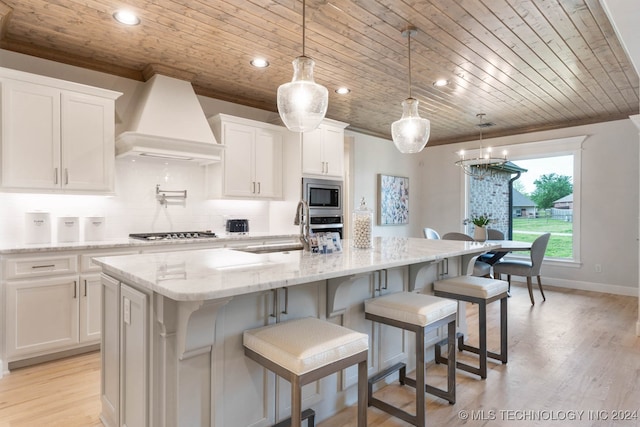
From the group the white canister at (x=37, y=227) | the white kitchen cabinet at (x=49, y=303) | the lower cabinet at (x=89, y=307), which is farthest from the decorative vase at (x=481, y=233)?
the white canister at (x=37, y=227)

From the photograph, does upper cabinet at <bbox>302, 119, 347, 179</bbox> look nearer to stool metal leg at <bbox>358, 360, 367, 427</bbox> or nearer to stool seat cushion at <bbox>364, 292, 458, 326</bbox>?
stool seat cushion at <bbox>364, 292, 458, 326</bbox>

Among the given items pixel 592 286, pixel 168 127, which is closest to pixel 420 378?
pixel 168 127

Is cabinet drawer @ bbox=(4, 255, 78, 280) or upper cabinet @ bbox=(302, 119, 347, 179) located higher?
upper cabinet @ bbox=(302, 119, 347, 179)

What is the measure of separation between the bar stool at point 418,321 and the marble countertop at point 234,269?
262mm

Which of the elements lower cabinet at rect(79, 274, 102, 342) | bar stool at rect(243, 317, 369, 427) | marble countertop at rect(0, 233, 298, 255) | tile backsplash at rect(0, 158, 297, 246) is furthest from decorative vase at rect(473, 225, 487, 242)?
lower cabinet at rect(79, 274, 102, 342)

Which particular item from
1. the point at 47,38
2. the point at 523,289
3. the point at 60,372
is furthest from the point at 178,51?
the point at 523,289

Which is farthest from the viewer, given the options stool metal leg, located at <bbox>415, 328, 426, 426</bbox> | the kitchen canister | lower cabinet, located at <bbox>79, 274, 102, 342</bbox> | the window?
the window

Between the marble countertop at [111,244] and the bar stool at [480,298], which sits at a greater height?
the marble countertop at [111,244]

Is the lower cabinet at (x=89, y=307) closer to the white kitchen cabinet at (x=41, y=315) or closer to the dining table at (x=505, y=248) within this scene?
the white kitchen cabinet at (x=41, y=315)

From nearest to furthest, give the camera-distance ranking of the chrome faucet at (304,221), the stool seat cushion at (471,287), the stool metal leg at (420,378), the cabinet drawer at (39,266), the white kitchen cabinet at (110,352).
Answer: the white kitchen cabinet at (110,352), the stool metal leg at (420,378), the chrome faucet at (304,221), the stool seat cushion at (471,287), the cabinet drawer at (39,266)

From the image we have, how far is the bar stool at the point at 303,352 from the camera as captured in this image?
1.42 meters

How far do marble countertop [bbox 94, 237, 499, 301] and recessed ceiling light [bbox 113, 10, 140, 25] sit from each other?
1782mm

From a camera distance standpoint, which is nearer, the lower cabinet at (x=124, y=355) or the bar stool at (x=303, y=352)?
the bar stool at (x=303, y=352)

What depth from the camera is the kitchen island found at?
4.85ft
